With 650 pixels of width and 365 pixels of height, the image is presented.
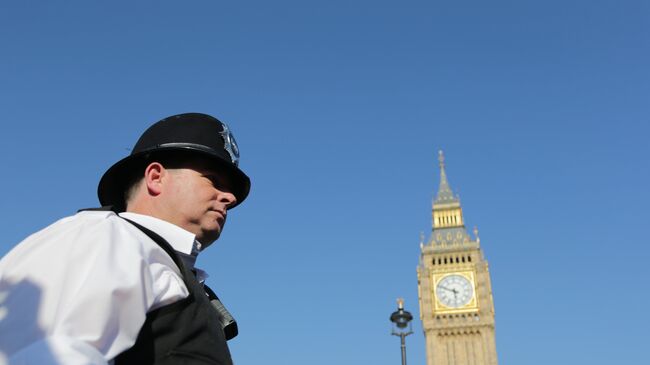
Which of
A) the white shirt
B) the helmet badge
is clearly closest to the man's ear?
the helmet badge

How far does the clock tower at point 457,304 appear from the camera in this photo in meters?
61.0

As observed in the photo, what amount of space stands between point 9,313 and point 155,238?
0.57 metres

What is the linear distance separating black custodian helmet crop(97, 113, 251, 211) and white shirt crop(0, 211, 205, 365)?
25.8 inches

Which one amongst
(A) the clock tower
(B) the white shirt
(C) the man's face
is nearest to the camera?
(B) the white shirt

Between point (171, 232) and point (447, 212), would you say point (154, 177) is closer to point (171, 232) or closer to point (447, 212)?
point (171, 232)

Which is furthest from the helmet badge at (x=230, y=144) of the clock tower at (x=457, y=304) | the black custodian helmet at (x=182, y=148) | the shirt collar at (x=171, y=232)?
the clock tower at (x=457, y=304)

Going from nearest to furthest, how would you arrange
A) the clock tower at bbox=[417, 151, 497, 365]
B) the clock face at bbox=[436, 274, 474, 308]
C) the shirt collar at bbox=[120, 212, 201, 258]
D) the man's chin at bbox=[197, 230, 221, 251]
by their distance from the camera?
the shirt collar at bbox=[120, 212, 201, 258]
the man's chin at bbox=[197, 230, 221, 251]
the clock tower at bbox=[417, 151, 497, 365]
the clock face at bbox=[436, 274, 474, 308]

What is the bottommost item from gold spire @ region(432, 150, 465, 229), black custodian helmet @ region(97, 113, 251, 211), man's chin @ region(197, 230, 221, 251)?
man's chin @ region(197, 230, 221, 251)

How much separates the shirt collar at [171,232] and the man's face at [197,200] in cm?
11

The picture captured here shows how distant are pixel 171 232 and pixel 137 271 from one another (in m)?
0.61

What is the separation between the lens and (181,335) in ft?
6.16

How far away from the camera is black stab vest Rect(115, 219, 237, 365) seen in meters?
1.80

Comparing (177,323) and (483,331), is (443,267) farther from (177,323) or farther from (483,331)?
(177,323)

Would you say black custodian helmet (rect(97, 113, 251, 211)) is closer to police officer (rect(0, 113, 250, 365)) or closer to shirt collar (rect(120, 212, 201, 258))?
police officer (rect(0, 113, 250, 365))
